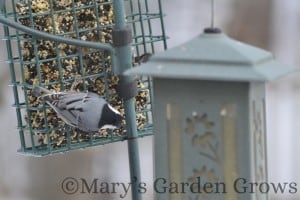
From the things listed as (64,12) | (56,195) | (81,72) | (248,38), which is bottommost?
(56,195)

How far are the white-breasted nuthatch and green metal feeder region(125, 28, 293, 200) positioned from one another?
44cm

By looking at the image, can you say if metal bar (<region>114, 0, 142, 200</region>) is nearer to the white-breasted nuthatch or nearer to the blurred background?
the white-breasted nuthatch

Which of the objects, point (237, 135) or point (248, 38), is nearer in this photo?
point (237, 135)

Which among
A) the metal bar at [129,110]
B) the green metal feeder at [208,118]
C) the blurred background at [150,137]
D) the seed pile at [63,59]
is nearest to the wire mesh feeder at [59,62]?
the seed pile at [63,59]

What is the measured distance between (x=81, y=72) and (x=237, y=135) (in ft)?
2.32

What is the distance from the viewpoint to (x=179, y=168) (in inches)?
62.1

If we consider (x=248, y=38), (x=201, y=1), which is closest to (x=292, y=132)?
(x=248, y=38)

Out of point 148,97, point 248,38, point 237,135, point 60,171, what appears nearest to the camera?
point 237,135

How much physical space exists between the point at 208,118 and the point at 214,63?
0.11m

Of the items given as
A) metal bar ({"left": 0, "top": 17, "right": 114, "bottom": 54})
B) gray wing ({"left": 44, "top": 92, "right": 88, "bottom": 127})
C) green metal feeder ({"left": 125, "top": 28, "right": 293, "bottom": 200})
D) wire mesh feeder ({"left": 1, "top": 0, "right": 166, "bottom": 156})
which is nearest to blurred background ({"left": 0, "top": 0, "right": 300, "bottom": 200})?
wire mesh feeder ({"left": 1, "top": 0, "right": 166, "bottom": 156})

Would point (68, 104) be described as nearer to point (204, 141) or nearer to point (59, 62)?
point (59, 62)

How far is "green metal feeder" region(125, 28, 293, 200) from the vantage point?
150 cm

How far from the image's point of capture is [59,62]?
82.5 inches

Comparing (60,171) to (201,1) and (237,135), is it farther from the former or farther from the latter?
(237,135)
